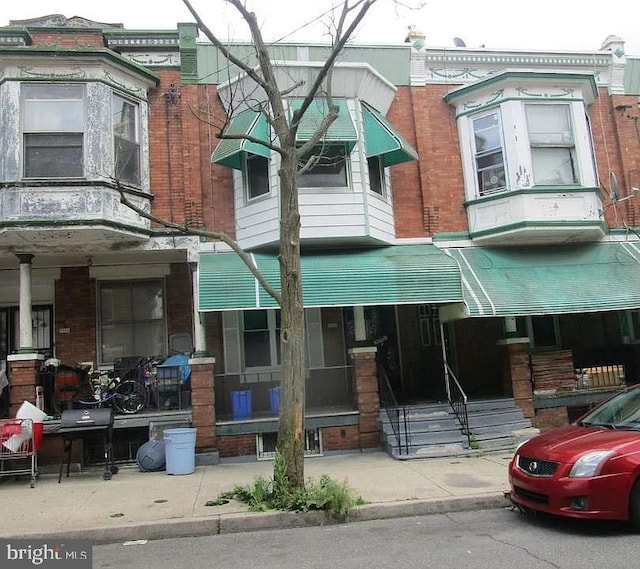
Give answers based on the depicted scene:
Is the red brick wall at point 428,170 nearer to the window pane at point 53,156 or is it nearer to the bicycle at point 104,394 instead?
the bicycle at point 104,394

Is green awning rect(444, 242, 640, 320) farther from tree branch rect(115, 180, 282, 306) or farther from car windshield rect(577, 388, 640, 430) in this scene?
tree branch rect(115, 180, 282, 306)

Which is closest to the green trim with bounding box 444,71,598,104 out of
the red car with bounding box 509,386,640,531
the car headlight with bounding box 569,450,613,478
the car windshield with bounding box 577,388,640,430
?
the car windshield with bounding box 577,388,640,430

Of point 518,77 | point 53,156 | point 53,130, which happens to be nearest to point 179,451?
point 53,156

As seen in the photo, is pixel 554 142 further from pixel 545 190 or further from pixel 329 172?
pixel 329 172

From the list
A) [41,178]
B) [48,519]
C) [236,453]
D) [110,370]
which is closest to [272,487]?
[48,519]

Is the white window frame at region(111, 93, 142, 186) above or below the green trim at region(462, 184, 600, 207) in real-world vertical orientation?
above

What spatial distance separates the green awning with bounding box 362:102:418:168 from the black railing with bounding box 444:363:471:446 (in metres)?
4.11

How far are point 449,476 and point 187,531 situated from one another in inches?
149

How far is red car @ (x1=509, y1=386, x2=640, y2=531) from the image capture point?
5.41 m

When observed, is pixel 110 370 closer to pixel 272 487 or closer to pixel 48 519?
pixel 48 519

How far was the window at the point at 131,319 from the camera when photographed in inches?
475

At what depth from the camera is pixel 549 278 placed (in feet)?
36.5

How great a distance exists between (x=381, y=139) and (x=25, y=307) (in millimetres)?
7100

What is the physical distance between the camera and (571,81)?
1187 centimetres
